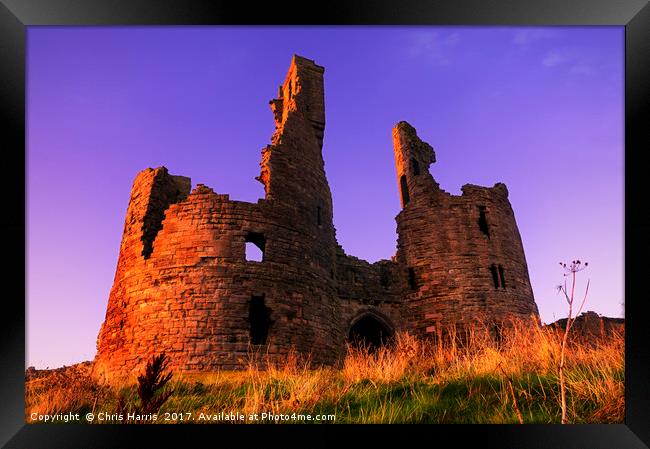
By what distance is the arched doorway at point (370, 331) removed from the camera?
57.5 feet

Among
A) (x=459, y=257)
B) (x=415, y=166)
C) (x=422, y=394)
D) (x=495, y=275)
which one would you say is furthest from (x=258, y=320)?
(x=415, y=166)

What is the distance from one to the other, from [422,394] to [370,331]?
457 inches

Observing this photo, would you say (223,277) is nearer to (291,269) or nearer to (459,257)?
(291,269)

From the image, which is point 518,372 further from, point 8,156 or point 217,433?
point 8,156

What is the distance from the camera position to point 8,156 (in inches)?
232

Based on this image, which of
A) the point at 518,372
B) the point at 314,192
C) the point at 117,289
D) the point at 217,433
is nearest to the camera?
the point at 217,433

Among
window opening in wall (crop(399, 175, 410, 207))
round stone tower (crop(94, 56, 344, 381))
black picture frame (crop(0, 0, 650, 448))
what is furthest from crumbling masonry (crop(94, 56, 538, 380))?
black picture frame (crop(0, 0, 650, 448))

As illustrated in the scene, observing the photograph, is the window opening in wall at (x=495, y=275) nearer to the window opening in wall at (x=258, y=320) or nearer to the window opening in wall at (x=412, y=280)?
the window opening in wall at (x=412, y=280)

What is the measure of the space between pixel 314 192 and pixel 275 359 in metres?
4.92

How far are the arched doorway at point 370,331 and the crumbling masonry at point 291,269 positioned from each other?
70mm

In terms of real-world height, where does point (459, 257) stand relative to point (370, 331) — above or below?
above

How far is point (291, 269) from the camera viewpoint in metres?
13.7

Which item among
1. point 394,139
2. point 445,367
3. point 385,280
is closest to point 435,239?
point 385,280
